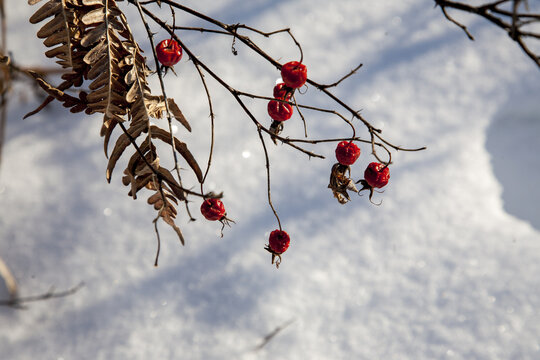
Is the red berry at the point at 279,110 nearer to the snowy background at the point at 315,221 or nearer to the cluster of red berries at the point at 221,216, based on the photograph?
the cluster of red berries at the point at 221,216

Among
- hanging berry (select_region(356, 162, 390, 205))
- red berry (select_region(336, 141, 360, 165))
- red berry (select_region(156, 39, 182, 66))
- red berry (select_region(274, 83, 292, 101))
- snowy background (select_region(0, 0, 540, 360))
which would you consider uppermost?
red berry (select_region(156, 39, 182, 66))

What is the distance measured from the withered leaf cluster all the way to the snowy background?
465 mm

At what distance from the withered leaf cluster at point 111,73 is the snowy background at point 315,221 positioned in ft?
1.52

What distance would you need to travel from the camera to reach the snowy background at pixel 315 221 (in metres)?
0.93

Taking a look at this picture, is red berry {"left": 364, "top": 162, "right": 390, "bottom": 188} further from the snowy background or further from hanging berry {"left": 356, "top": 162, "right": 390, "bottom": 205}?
the snowy background

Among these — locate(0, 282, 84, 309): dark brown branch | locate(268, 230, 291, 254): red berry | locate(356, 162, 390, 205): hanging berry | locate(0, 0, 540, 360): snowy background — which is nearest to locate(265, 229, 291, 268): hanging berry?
locate(268, 230, 291, 254): red berry

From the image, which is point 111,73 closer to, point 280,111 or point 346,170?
point 280,111

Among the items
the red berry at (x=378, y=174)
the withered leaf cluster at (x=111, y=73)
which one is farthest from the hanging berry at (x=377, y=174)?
the withered leaf cluster at (x=111, y=73)

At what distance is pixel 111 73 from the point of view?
534mm

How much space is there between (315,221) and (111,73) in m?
0.61

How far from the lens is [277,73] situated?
43.8 inches

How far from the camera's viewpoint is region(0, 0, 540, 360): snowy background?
931 mm

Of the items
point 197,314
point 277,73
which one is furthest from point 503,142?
point 197,314

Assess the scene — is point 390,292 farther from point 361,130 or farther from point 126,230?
point 126,230
